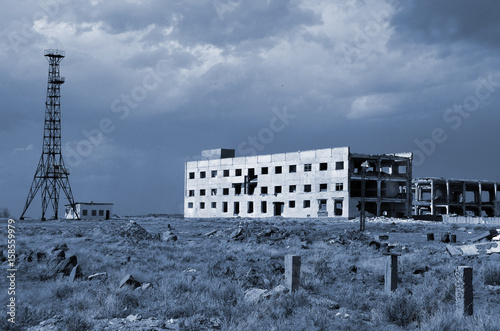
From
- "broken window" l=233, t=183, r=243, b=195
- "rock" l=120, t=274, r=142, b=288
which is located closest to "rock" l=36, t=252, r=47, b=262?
"rock" l=120, t=274, r=142, b=288

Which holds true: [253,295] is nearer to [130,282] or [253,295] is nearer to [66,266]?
[130,282]

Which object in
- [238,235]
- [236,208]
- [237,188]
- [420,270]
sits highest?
[237,188]

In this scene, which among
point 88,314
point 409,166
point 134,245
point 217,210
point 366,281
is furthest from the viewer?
point 217,210

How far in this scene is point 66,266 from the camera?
48.1ft

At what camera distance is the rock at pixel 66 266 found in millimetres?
14492

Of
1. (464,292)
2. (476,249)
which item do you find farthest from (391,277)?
(476,249)

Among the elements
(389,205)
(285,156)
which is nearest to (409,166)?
(389,205)

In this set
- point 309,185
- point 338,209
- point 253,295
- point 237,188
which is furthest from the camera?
point 237,188

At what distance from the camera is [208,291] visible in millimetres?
11273

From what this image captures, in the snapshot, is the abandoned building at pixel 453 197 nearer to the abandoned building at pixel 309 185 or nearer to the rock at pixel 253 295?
the abandoned building at pixel 309 185

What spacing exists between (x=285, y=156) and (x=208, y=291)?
65710mm

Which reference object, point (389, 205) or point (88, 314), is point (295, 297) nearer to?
point (88, 314)

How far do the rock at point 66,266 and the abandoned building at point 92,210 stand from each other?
218 ft

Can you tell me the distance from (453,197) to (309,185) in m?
39.2
